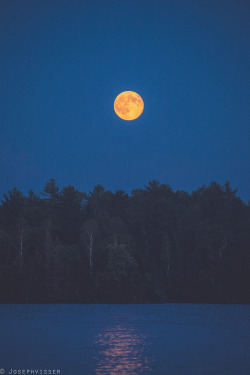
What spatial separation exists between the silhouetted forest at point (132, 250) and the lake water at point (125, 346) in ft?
109

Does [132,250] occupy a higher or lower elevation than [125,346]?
higher

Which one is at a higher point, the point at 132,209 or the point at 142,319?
the point at 132,209

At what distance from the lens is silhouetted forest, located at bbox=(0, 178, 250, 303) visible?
75.6m

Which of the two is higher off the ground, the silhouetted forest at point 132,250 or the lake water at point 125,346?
the silhouetted forest at point 132,250

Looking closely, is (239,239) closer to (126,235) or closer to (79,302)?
(126,235)

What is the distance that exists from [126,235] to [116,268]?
9210 mm

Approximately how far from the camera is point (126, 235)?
3364 inches

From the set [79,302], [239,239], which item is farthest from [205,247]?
[79,302]

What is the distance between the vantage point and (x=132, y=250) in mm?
86188

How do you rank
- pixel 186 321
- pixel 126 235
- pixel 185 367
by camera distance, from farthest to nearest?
pixel 126 235 → pixel 186 321 → pixel 185 367

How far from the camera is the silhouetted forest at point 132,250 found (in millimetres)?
75562

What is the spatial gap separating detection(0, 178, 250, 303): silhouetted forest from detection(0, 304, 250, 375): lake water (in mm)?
33146

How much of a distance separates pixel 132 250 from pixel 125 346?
58.8 metres

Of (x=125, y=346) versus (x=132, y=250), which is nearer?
(x=125, y=346)
